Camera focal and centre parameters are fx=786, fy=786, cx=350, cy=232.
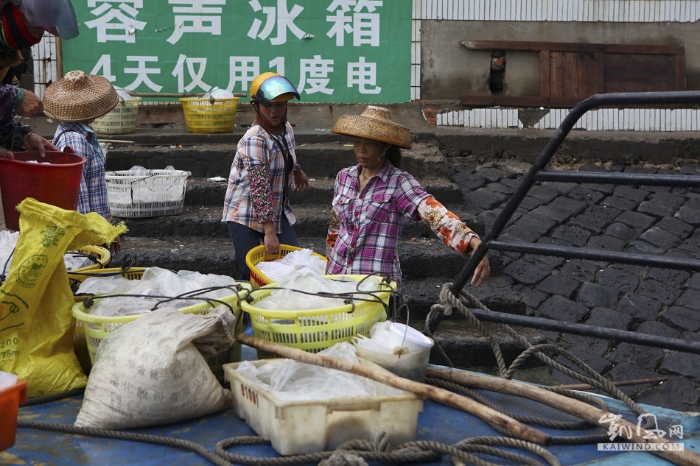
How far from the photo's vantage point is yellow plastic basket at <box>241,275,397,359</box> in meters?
3.01

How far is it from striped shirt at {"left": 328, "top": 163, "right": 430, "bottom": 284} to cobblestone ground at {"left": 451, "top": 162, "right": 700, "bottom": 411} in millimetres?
2354

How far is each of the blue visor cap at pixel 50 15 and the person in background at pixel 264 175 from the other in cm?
148

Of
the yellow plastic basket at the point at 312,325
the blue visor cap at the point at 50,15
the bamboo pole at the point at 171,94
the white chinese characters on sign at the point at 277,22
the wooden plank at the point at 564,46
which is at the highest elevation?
the white chinese characters on sign at the point at 277,22

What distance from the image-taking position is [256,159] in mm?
4898

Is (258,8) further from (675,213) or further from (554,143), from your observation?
(554,143)

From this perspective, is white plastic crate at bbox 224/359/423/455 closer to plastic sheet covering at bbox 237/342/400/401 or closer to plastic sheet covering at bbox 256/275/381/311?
plastic sheet covering at bbox 237/342/400/401

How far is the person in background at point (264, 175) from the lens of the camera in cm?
487

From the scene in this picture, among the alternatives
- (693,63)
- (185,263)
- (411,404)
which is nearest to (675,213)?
(693,63)

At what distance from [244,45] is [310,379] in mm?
6849

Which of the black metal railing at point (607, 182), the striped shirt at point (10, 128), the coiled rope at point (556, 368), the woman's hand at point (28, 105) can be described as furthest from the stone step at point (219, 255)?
the black metal railing at point (607, 182)

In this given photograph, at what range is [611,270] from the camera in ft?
23.6

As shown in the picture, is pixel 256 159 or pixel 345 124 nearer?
pixel 345 124

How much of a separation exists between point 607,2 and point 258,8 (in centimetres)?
411

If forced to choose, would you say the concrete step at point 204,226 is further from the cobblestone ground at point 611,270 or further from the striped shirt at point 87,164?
the striped shirt at point 87,164
